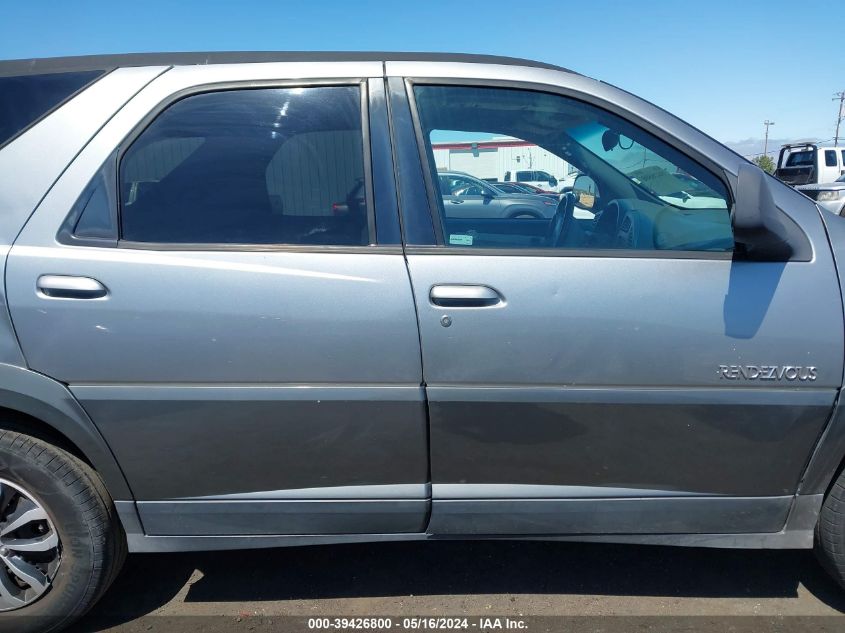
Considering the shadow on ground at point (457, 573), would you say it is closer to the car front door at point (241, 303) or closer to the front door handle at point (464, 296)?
the car front door at point (241, 303)

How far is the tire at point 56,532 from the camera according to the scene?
83.8 inches

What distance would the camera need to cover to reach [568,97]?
7.06 feet

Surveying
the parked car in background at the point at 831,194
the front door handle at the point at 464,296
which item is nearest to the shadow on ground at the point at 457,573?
the front door handle at the point at 464,296

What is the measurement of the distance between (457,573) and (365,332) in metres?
1.27

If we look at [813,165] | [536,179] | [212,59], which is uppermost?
[212,59]

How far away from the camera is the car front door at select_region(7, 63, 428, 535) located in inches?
78.7

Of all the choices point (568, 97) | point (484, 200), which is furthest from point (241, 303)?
point (568, 97)

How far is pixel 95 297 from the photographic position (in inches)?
78.5

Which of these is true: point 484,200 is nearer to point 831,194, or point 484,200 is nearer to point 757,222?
point 757,222

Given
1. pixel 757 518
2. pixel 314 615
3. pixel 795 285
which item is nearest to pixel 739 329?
pixel 795 285

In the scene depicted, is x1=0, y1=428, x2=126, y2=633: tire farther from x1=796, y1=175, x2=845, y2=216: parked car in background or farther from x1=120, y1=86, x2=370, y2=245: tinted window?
x1=796, y1=175, x2=845, y2=216: parked car in background

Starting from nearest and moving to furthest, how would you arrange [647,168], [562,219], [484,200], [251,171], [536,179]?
[251,171], [647,168], [562,219], [484,200], [536,179]

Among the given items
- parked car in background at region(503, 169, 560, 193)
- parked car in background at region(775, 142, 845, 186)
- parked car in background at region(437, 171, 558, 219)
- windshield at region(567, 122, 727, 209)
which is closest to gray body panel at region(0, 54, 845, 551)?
windshield at region(567, 122, 727, 209)

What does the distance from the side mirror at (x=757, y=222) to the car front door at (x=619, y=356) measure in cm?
4
